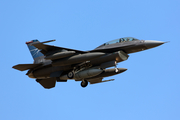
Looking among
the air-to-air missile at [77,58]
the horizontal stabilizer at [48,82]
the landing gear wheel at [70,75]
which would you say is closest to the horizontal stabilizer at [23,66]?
the horizontal stabilizer at [48,82]

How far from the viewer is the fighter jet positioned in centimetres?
2142

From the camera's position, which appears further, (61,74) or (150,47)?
(61,74)

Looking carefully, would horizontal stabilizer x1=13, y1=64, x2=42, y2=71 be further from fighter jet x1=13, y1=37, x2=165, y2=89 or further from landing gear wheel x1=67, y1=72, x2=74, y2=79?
landing gear wheel x1=67, y1=72, x2=74, y2=79

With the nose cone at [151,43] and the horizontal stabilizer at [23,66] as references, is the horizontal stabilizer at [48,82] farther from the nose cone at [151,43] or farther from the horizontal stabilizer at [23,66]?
the nose cone at [151,43]

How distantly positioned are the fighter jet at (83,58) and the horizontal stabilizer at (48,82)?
1.16m

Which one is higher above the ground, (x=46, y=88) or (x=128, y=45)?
(x=128, y=45)

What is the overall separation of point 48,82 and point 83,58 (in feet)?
16.6

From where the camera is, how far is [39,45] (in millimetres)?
21281

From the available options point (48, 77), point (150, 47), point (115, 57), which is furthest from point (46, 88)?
point (150, 47)

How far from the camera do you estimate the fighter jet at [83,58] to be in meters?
21.4

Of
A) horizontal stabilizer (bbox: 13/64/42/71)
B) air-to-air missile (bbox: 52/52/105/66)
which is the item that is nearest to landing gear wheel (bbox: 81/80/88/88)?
air-to-air missile (bbox: 52/52/105/66)

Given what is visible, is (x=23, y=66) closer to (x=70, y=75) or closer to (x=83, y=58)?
(x=70, y=75)

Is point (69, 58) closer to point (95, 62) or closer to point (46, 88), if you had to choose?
point (95, 62)

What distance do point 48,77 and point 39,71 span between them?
2.95ft
